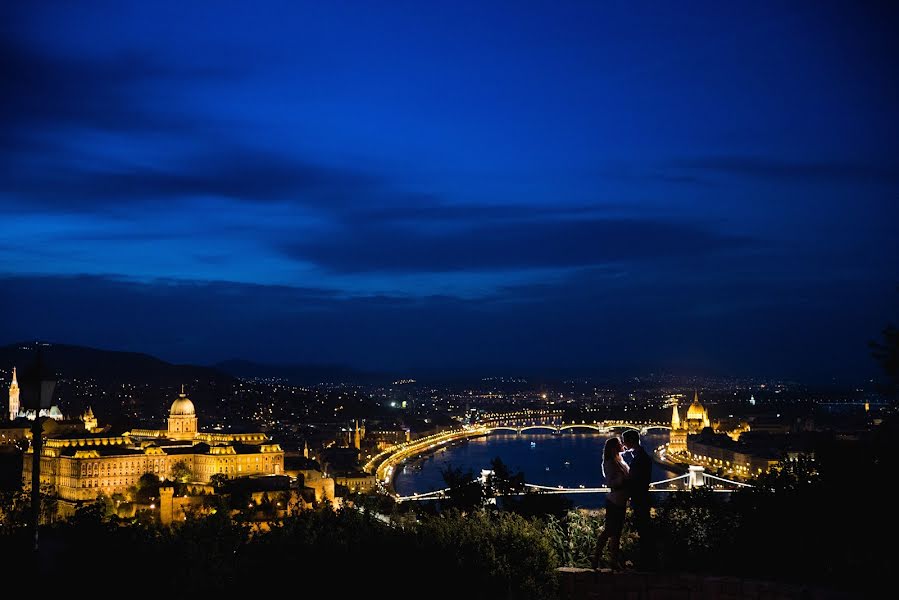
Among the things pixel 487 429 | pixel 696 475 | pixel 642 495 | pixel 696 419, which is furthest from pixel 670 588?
pixel 696 419

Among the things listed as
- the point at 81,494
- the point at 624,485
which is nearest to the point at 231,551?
the point at 624,485

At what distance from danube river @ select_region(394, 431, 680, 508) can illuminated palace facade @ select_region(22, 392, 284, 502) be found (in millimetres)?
7380

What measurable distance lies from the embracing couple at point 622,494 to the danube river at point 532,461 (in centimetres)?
3065

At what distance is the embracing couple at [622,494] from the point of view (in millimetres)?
5840

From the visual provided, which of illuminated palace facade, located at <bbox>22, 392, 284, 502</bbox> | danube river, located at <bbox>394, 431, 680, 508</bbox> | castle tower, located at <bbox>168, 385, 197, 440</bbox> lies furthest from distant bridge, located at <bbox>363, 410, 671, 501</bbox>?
castle tower, located at <bbox>168, 385, 197, 440</bbox>

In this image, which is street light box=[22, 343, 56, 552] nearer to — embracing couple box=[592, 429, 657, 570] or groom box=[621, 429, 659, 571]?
embracing couple box=[592, 429, 657, 570]

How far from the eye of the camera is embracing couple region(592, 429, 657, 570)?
5840 millimetres

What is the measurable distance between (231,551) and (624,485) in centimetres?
269

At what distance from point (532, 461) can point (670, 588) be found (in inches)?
2243

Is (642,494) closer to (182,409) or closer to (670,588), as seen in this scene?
(670,588)

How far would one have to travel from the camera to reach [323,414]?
109000mm

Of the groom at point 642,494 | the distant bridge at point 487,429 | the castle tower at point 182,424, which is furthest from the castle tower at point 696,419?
the groom at point 642,494

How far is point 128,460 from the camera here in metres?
40.8

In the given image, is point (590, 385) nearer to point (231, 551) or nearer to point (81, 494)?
point (81, 494)
